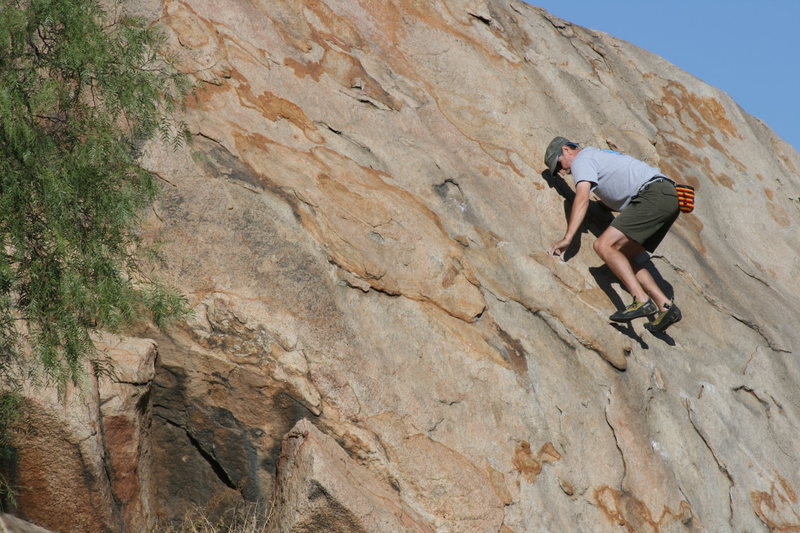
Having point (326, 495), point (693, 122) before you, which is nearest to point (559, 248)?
point (326, 495)

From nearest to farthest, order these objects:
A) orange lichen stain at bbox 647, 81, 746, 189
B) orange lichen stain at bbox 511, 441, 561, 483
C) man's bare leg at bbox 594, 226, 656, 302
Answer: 1. orange lichen stain at bbox 511, 441, 561, 483
2. man's bare leg at bbox 594, 226, 656, 302
3. orange lichen stain at bbox 647, 81, 746, 189

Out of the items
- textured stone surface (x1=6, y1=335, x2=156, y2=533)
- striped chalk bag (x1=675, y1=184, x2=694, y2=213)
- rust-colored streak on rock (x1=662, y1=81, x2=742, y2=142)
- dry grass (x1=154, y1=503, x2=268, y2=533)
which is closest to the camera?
textured stone surface (x1=6, y1=335, x2=156, y2=533)

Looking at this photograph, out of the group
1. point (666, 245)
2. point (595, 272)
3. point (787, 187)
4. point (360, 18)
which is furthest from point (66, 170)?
point (787, 187)

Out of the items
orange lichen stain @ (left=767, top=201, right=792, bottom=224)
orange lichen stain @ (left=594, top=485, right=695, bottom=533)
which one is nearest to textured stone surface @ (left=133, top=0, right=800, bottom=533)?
orange lichen stain @ (left=594, top=485, right=695, bottom=533)

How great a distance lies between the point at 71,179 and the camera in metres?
4.03

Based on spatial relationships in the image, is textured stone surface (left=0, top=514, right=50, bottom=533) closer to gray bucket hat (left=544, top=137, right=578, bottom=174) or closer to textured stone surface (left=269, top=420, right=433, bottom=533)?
textured stone surface (left=269, top=420, right=433, bottom=533)

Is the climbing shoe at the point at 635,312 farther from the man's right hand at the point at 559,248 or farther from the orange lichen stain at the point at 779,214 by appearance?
the orange lichen stain at the point at 779,214

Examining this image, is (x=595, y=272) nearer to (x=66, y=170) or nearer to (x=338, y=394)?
(x=338, y=394)

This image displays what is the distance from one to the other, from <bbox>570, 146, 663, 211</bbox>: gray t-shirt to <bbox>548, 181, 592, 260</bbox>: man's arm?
75mm

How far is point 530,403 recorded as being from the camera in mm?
4879

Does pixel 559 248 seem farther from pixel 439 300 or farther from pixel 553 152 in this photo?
pixel 439 300

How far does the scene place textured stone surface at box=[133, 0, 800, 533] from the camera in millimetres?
4328

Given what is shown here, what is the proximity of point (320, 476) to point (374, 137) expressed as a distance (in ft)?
8.41

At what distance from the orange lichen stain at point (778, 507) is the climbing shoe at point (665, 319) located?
1.18m
